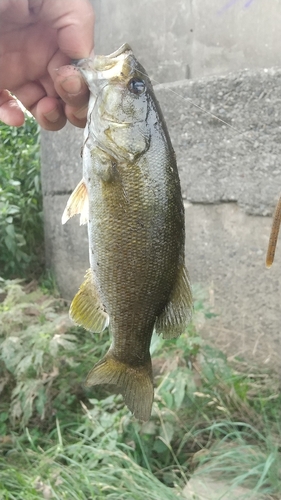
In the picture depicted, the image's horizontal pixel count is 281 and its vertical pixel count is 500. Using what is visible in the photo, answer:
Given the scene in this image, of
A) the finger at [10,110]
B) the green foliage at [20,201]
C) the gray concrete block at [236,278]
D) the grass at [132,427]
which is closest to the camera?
the finger at [10,110]

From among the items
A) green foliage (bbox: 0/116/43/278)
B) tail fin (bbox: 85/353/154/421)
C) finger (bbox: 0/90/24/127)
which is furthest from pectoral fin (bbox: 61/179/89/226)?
green foliage (bbox: 0/116/43/278)

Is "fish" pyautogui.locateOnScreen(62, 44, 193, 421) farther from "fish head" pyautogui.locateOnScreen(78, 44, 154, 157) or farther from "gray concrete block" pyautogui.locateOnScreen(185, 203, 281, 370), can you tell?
"gray concrete block" pyautogui.locateOnScreen(185, 203, 281, 370)

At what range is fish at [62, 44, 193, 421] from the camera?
121 centimetres

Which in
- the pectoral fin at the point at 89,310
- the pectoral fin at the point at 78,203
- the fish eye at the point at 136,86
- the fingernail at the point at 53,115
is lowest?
the pectoral fin at the point at 89,310

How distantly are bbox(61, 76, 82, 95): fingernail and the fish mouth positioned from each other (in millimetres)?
31

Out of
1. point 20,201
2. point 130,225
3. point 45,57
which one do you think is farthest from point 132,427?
point 20,201

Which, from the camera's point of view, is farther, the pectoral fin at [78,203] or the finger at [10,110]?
the finger at [10,110]

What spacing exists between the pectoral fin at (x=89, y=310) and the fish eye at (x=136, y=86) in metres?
0.46

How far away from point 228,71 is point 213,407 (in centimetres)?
173

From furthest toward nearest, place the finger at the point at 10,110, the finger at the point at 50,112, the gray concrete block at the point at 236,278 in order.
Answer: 1. the gray concrete block at the point at 236,278
2. the finger at the point at 10,110
3. the finger at the point at 50,112

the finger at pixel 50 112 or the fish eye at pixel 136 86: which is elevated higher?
the fish eye at pixel 136 86

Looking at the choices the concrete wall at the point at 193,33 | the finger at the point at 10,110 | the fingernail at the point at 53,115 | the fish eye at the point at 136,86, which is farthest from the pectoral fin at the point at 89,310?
the concrete wall at the point at 193,33

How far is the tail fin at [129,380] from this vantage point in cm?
127

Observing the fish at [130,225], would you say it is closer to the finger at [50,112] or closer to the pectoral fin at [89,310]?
the pectoral fin at [89,310]
